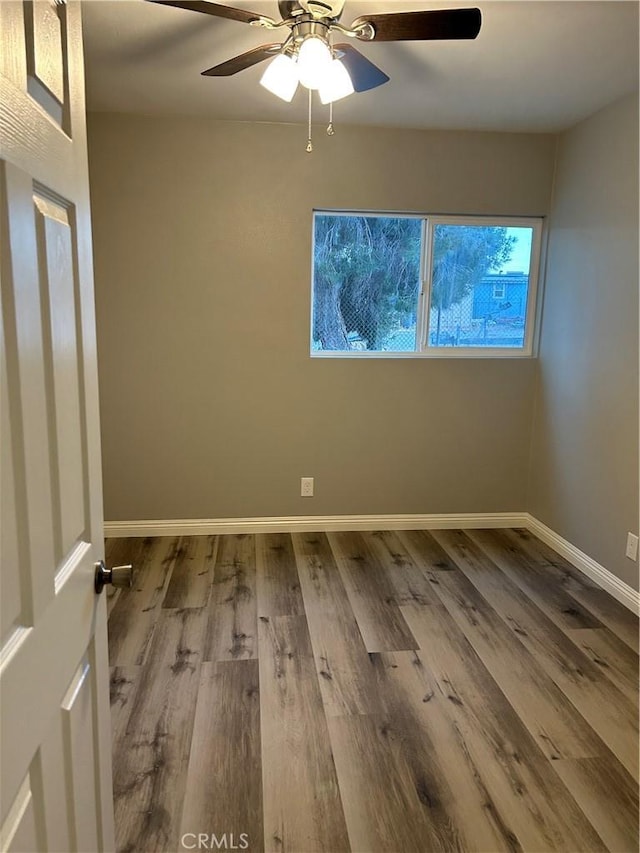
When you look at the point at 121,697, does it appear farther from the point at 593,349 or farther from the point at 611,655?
the point at 593,349

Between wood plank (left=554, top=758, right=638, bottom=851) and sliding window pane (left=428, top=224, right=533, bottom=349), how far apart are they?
99.5 inches

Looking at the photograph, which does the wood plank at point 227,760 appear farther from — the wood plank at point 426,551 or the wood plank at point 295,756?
the wood plank at point 426,551

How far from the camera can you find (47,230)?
848mm

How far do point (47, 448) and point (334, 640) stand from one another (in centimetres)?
198

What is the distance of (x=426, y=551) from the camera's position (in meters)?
3.53

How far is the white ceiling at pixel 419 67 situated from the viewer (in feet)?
7.00

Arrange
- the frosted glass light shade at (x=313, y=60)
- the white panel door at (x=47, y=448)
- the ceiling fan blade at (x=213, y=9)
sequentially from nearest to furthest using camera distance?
the white panel door at (x=47, y=448) < the ceiling fan blade at (x=213, y=9) < the frosted glass light shade at (x=313, y=60)

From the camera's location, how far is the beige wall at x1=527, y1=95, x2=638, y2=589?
9.44 feet

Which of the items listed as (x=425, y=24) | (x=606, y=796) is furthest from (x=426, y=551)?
(x=425, y=24)

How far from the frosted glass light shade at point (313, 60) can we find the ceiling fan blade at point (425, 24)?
124 mm

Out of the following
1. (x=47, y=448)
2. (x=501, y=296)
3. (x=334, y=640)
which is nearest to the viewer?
(x=47, y=448)

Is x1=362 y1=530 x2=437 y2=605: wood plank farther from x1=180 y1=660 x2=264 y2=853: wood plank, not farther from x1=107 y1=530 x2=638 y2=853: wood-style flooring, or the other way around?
x1=180 y1=660 x2=264 y2=853: wood plank

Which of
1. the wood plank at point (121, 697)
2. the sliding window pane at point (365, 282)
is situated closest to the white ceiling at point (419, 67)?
the sliding window pane at point (365, 282)

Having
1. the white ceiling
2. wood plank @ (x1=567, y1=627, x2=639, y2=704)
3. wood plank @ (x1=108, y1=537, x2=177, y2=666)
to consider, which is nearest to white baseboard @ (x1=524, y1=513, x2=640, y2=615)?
wood plank @ (x1=567, y1=627, x2=639, y2=704)
